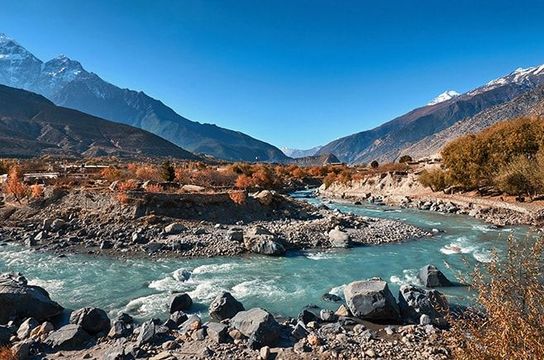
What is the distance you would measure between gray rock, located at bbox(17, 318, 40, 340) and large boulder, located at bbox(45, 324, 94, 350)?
0.97 m

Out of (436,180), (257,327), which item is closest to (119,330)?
(257,327)

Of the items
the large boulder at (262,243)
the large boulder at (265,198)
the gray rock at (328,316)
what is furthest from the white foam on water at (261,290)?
the large boulder at (265,198)

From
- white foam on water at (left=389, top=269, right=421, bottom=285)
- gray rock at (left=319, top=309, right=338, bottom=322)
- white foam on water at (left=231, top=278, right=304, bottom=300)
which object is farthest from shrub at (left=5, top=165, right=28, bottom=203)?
white foam on water at (left=389, top=269, right=421, bottom=285)

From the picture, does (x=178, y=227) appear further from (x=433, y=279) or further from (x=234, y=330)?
(x=433, y=279)

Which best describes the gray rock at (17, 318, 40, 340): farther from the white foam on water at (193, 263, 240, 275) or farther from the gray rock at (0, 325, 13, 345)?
the white foam on water at (193, 263, 240, 275)

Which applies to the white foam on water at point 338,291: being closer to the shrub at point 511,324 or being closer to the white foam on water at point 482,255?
the white foam on water at point 482,255

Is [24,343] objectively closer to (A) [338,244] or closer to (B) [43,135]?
(A) [338,244]

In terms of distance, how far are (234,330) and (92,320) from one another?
491 cm

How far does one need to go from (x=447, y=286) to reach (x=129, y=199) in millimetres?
24936

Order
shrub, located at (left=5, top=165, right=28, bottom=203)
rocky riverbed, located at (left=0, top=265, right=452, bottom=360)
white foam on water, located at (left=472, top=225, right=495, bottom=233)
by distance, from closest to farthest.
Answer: rocky riverbed, located at (left=0, top=265, right=452, bottom=360)
white foam on water, located at (left=472, top=225, right=495, bottom=233)
shrub, located at (left=5, top=165, right=28, bottom=203)

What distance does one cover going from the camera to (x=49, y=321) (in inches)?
549

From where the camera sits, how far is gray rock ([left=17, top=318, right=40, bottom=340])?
1234 cm

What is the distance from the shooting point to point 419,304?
13.9 metres

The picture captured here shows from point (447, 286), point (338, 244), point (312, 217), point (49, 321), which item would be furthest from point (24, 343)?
point (312, 217)
